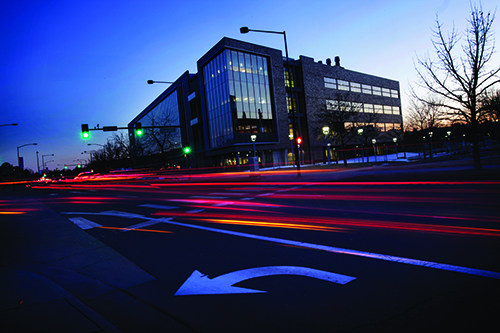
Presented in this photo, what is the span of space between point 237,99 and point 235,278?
40.4m

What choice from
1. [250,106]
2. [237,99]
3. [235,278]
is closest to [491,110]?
[235,278]

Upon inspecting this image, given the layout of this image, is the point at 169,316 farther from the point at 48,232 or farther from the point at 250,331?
the point at 48,232


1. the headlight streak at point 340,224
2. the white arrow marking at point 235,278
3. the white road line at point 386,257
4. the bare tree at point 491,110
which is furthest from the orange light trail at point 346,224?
the bare tree at point 491,110

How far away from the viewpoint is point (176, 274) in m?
4.86

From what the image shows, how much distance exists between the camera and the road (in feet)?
10.3

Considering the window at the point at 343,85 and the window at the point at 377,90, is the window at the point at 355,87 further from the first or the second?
the window at the point at 377,90

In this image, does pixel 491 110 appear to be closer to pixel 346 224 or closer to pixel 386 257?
pixel 346 224

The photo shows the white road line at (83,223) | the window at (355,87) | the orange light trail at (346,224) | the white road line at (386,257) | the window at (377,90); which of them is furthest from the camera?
the window at (377,90)

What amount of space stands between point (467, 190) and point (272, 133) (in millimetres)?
37011

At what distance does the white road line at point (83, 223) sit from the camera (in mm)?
9767

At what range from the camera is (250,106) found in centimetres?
4438

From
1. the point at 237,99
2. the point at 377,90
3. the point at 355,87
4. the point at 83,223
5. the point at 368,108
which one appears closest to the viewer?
the point at 83,223

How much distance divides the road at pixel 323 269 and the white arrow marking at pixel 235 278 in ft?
0.06

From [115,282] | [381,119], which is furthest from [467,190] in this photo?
[381,119]
